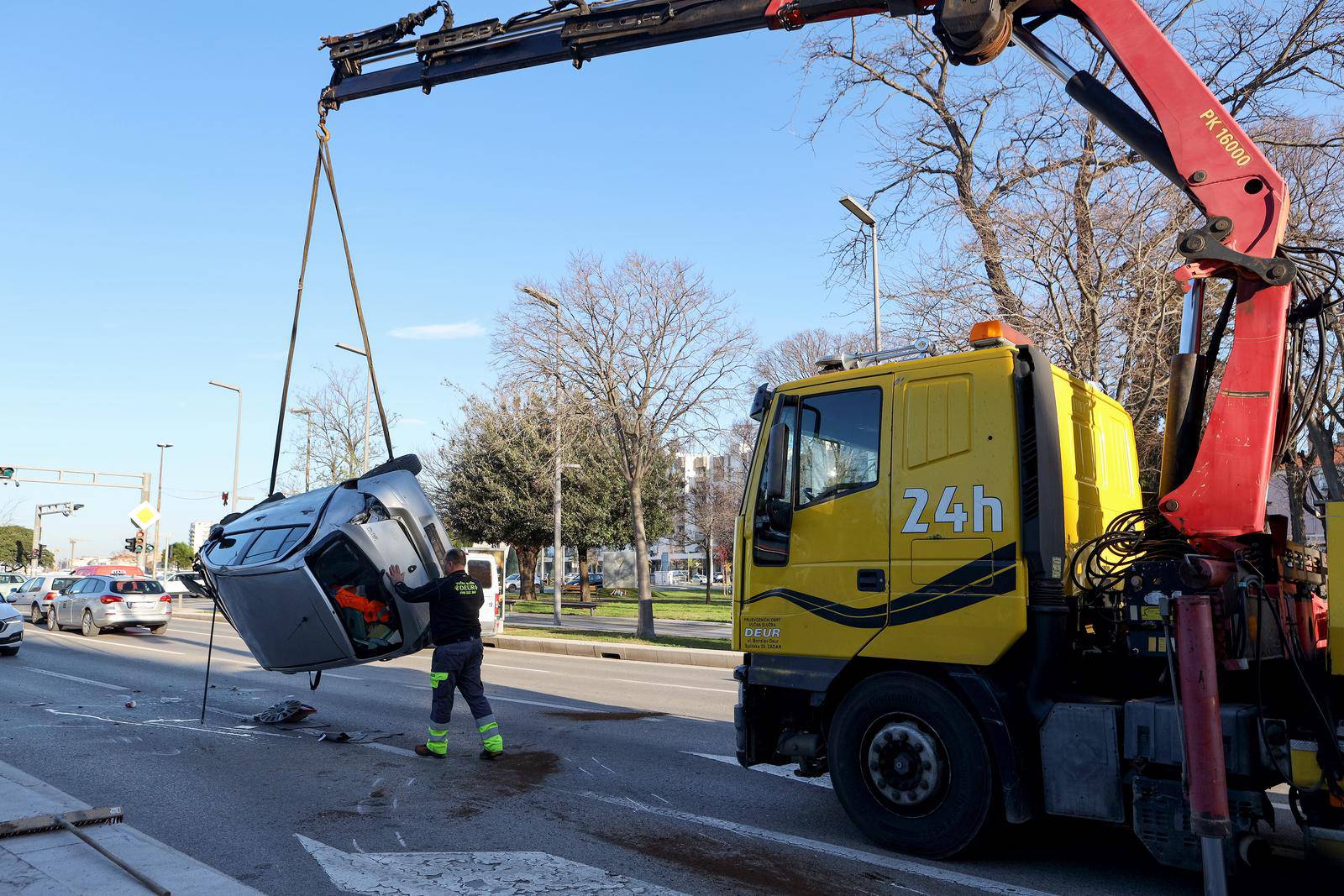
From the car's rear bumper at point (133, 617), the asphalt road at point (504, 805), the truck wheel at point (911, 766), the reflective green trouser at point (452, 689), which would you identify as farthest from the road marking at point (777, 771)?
the car's rear bumper at point (133, 617)

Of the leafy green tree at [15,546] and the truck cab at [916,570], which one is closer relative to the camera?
the truck cab at [916,570]

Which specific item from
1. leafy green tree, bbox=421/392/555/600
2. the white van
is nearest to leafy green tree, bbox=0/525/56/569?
leafy green tree, bbox=421/392/555/600

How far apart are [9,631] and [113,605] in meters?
6.55

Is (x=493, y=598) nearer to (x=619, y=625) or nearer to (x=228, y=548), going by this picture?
(x=619, y=625)

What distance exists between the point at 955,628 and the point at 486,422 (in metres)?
33.6

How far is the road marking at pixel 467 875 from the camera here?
4.62 m

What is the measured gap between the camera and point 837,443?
5.76m

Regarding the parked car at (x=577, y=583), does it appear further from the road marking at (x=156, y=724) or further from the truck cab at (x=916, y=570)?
the truck cab at (x=916, y=570)

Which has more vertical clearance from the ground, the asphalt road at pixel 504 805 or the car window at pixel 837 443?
the car window at pixel 837 443

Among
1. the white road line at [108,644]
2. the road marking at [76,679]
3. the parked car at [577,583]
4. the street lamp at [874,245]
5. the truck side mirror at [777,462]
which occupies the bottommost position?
the white road line at [108,644]

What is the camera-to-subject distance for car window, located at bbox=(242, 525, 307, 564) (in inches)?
305

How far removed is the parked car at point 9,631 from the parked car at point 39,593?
28.2ft

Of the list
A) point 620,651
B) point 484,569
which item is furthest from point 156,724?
point 620,651

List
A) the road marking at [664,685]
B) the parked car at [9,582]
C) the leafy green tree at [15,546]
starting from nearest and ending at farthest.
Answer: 1. the road marking at [664,685]
2. the parked car at [9,582]
3. the leafy green tree at [15,546]
